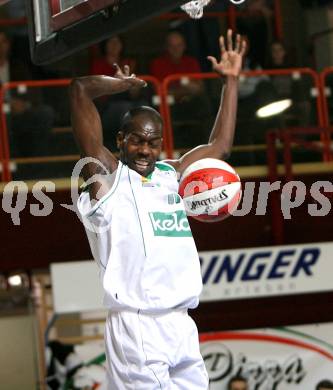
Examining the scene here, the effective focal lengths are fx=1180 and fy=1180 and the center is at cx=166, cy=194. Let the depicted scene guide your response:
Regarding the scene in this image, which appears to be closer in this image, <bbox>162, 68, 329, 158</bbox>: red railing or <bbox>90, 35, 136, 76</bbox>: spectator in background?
<bbox>162, 68, 329, 158</bbox>: red railing

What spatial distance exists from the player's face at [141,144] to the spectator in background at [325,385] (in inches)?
208

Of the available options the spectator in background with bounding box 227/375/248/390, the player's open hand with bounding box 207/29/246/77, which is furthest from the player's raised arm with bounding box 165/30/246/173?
the spectator in background with bounding box 227/375/248/390

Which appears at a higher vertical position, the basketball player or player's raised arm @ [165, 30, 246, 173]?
player's raised arm @ [165, 30, 246, 173]

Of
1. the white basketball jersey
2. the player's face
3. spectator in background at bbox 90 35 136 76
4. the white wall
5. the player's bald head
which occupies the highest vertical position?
spectator in background at bbox 90 35 136 76

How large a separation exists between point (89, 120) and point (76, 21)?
58 centimetres

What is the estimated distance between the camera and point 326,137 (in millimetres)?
10062

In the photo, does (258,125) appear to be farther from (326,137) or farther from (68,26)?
(68,26)

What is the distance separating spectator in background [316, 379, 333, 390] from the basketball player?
4978 millimetres

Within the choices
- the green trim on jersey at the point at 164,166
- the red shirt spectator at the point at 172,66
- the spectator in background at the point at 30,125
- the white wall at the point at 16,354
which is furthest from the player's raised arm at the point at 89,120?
the white wall at the point at 16,354

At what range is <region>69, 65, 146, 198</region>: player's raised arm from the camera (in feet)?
16.3

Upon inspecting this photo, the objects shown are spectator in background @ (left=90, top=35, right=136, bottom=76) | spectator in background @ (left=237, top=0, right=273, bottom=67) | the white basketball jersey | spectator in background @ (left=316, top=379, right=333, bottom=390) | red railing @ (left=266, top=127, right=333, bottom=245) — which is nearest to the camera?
the white basketball jersey

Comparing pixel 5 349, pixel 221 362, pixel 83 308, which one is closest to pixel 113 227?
pixel 83 308

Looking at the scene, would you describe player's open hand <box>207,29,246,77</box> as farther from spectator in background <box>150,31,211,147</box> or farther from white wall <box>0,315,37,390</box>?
white wall <box>0,315,37,390</box>

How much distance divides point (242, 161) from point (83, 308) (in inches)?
70.9
